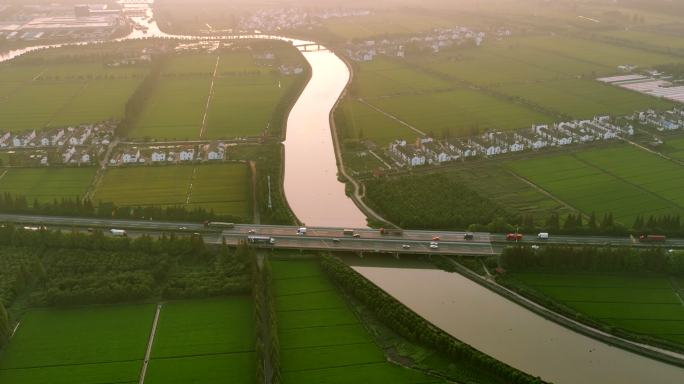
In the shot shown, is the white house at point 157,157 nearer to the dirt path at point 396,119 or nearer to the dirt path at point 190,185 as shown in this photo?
the dirt path at point 190,185

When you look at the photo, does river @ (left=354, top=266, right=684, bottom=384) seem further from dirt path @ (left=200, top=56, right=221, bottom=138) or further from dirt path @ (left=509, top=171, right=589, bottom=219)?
dirt path @ (left=200, top=56, right=221, bottom=138)

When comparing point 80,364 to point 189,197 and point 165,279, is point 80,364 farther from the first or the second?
point 189,197

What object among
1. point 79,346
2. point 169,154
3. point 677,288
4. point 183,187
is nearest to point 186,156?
point 169,154

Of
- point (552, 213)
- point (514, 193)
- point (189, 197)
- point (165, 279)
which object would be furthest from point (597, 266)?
point (189, 197)

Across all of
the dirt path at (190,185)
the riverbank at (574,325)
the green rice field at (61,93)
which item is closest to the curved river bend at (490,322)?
the riverbank at (574,325)

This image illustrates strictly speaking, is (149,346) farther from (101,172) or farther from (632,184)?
(632,184)

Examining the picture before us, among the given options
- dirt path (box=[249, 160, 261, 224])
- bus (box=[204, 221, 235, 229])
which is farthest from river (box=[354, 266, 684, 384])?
bus (box=[204, 221, 235, 229])
